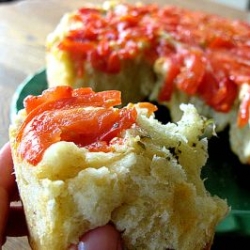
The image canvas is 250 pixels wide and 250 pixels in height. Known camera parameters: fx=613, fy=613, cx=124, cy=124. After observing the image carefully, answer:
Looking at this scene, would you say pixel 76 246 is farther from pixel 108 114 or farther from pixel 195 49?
pixel 195 49

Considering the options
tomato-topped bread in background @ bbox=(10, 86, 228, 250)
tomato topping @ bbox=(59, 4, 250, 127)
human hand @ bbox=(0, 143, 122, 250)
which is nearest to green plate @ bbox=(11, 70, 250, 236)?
tomato topping @ bbox=(59, 4, 250, 127)

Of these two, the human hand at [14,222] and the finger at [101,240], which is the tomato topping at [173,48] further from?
the finger at [101,240]

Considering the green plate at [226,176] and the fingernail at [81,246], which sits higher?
the fingernail at [81,246]

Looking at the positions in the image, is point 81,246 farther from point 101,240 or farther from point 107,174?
point 107,174

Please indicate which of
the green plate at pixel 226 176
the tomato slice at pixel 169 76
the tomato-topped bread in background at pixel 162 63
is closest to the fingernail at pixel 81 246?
the green plate at pixel 226 176

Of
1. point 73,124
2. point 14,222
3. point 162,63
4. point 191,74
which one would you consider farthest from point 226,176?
point 73,124

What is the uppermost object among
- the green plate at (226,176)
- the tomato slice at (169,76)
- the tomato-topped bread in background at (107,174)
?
the tomato-topped bread in background at (107,174)

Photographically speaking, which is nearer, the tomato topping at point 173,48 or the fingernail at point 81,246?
the fingernail at point 81,246

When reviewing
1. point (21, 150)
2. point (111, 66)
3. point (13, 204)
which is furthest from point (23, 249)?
point (111, 66)
